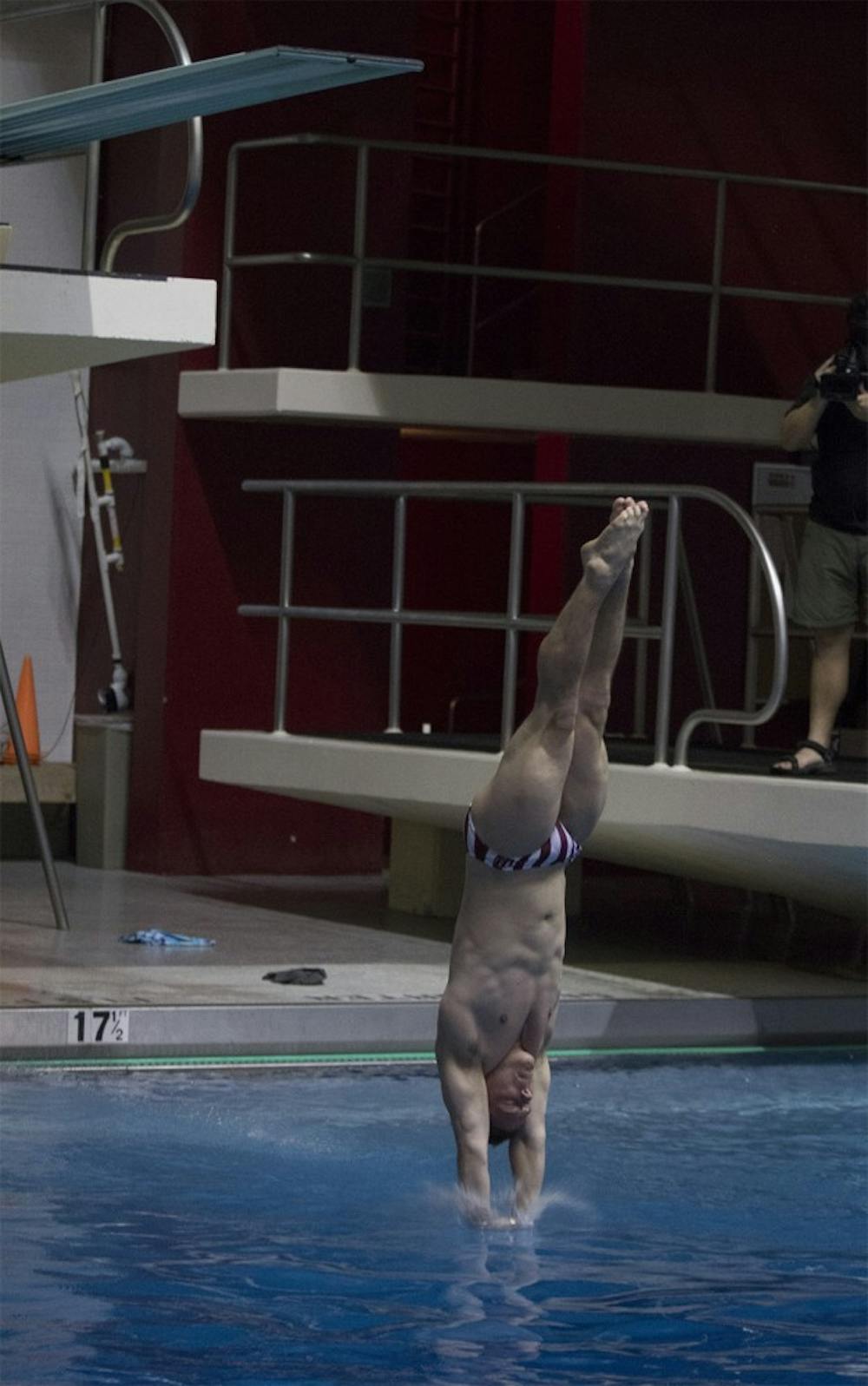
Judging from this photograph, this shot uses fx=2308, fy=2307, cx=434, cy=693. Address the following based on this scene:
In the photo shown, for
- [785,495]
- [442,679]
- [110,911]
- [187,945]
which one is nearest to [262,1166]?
[187,945]

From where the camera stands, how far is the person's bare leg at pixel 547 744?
5.29 metres

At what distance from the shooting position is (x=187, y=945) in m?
9.30

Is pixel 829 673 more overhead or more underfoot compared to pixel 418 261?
more underfoot

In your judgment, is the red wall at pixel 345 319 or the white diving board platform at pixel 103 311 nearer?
the white diving board platform at pixel 103 311

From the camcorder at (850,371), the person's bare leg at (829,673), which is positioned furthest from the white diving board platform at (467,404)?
the person's bare leg at (829,673)

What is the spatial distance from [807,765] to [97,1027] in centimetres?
282

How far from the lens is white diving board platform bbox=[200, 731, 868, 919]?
8336mm

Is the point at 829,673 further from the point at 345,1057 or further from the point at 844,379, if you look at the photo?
the point at 345,1057

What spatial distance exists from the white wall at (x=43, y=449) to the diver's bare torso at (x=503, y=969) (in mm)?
7111

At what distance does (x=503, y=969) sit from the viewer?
5578mm

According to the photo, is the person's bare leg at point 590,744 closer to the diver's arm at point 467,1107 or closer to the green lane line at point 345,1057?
the diver's arm at point 467,1107

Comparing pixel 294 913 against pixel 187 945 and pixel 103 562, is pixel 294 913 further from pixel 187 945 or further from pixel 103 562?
pixel 103 562

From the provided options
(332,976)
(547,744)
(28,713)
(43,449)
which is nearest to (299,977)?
(332,976)

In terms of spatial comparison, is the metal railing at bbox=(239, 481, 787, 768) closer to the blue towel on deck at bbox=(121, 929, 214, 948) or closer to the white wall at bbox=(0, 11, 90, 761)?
the blue towel on deck at bbox=(121, 929, 214, 948)
